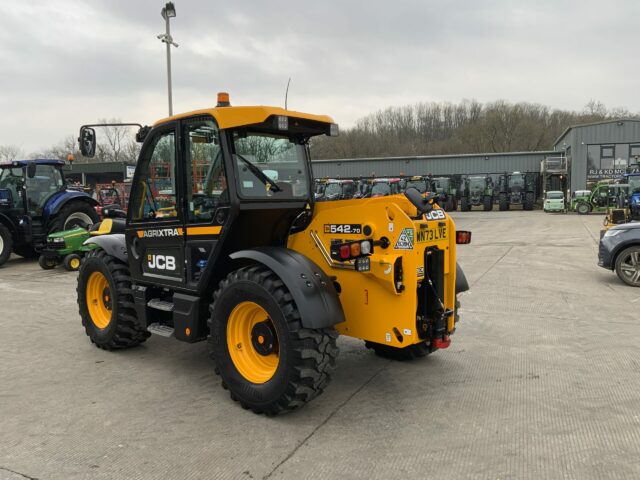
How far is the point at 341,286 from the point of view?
3.98 metres

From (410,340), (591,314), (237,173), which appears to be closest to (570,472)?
(410,340)

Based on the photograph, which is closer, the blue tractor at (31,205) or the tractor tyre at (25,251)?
the blue tractor at (31,205)

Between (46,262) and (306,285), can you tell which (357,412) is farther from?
(46,262)

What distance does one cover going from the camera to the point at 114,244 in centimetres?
526

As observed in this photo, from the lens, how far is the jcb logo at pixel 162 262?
14.7ft

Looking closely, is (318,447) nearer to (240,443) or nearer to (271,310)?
(240,443)

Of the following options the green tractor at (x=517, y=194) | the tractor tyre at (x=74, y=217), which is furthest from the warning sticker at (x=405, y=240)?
the green tractor at (x=517, y=194)

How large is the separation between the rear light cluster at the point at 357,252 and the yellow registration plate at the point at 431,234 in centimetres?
37

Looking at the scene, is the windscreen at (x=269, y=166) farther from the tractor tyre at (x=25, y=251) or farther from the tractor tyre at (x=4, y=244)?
the tractor tyre at (x=25, y=251)

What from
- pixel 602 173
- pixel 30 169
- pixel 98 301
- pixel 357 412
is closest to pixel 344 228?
pixel 357 412

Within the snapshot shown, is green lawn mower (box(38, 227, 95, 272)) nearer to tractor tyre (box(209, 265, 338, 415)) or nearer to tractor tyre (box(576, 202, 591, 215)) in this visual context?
tractor tyre (box(209, 265, 338, 415))

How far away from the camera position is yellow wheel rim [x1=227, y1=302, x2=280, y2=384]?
12.5 feet

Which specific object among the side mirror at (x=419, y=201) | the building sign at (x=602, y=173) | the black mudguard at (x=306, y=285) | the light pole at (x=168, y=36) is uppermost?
the light pole at (x=168, y=36)

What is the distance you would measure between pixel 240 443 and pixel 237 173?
6.32 ft
